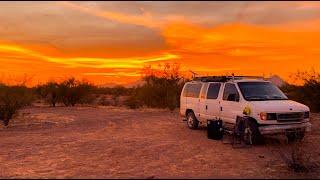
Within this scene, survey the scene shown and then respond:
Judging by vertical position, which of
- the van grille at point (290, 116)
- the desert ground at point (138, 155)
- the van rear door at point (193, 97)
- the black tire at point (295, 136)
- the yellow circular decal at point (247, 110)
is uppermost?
the van rear door at point (193, 97)

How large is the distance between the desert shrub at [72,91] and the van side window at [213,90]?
103ft

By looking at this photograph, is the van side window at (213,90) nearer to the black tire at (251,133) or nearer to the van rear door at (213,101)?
the van rear door at (213,101)

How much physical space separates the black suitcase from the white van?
341 millimetres

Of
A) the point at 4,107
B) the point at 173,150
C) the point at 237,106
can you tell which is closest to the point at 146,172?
the point at 173,150

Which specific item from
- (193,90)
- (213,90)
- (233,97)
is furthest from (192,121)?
(233,97)

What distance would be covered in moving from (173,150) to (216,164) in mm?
2602

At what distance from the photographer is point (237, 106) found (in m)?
17.5

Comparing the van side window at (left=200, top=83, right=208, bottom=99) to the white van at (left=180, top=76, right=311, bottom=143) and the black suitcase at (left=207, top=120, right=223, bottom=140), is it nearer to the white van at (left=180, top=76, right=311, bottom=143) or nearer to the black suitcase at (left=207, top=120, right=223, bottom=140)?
the white van at (left=180, top=76, right=311, bottom=143)

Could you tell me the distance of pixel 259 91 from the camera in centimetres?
1798

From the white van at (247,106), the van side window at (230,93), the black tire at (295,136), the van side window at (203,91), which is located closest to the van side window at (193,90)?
the white van at (247,106)

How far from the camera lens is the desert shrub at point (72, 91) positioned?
4962cm

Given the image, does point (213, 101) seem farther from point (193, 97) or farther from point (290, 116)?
point (290, 116)

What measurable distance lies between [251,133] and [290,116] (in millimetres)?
1358

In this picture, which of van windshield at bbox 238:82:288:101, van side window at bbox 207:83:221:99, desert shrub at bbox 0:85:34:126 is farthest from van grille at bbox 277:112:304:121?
desert shrub at bbox 0:85:34:126
